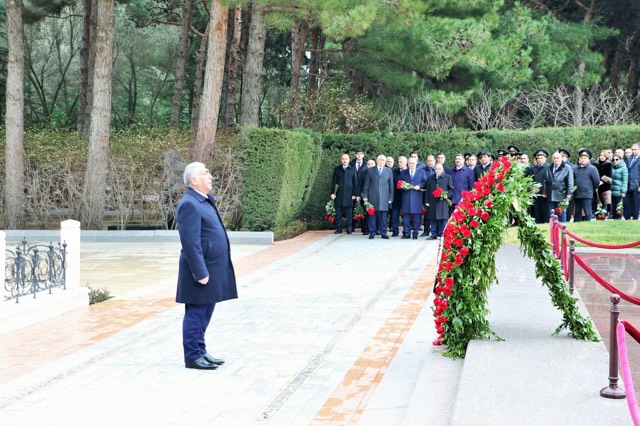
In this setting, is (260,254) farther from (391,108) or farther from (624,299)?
(391,108)

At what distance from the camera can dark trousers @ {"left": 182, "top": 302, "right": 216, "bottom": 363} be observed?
26.1ft

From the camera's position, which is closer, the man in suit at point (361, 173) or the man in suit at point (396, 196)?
the man in suit at point (396, 196)

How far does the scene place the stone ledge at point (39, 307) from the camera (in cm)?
993

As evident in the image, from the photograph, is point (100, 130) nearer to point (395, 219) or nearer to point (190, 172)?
point (395, 219)

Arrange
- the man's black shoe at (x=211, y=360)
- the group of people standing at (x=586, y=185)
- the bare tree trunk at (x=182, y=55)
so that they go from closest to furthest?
the man's black shoe at (x=211, y=360) < the group of people standing at (x=586, y=185) < the bare tree trunk at (x=182, y=55)

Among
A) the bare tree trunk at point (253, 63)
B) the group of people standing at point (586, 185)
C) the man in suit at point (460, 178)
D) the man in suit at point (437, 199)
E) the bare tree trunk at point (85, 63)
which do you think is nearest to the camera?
the group of people standing at point (586, 185)

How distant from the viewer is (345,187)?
70.8 feet

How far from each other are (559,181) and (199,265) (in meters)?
13.9

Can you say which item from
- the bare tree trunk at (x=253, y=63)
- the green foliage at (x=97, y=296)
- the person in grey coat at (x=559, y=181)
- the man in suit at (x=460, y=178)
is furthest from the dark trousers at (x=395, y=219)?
the green foliage at (x=97, y=296)

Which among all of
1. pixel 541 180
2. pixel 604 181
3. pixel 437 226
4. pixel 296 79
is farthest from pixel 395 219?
pixel 296 79

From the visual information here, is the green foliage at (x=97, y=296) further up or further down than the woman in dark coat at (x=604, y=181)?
further down

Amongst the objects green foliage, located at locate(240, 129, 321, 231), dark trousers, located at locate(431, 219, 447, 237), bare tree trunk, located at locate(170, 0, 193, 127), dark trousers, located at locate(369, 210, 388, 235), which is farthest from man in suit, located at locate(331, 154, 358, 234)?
bare tree trunk, located at locate(170, 0, 193, 127)

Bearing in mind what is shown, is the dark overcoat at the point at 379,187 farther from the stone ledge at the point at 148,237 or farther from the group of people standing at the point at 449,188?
the stone ledge at the point at 148,237

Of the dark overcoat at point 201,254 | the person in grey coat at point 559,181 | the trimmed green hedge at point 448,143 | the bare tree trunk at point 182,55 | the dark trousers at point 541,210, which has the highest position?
the bare tree trunk at point 182,55
